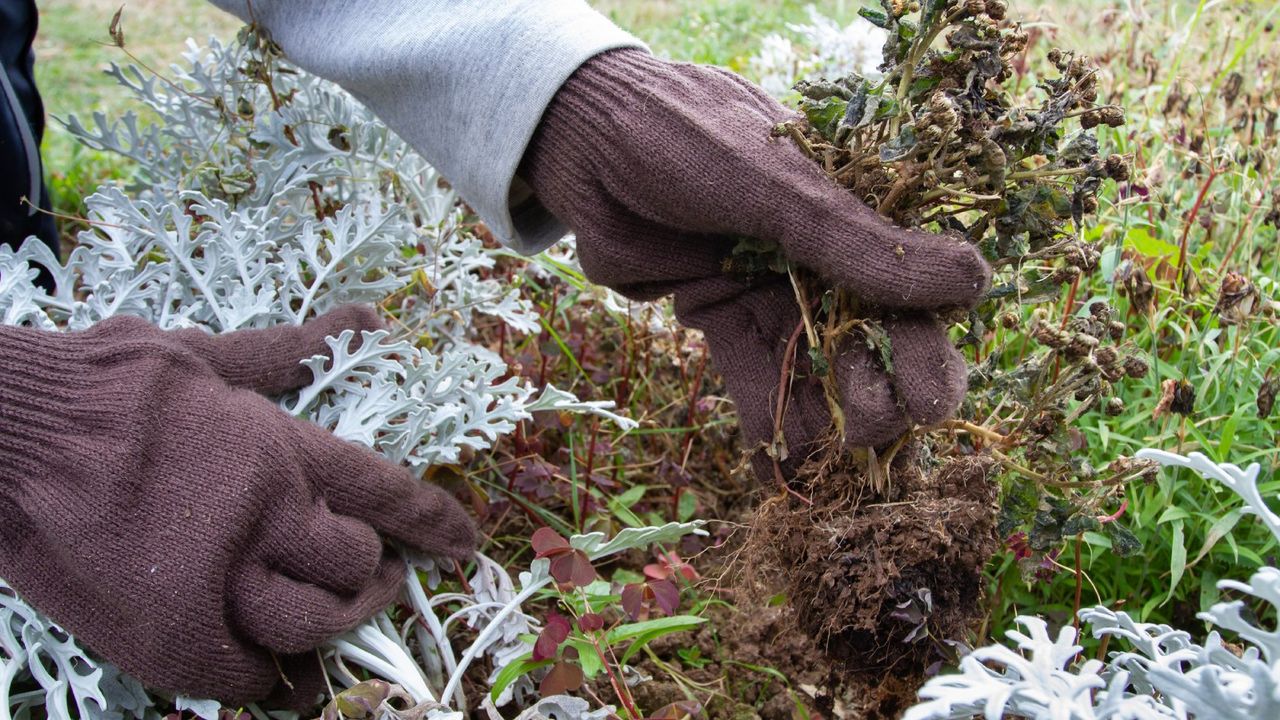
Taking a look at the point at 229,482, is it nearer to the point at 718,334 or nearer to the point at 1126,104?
the point at 718,334

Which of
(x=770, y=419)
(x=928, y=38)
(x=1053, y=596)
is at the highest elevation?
(x=928, y=38)

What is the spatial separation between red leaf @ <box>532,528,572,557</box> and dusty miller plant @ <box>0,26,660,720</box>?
0.05m

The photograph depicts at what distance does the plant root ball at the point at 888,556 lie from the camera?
1449mm

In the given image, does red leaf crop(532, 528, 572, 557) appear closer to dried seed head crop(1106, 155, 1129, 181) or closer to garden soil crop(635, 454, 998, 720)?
garden soil crop(635, 454, 998, 720)

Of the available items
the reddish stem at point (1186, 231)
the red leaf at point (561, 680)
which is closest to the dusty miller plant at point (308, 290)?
the red leaf at point (561, 680)

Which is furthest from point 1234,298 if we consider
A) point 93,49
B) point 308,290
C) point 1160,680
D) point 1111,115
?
point 93,49

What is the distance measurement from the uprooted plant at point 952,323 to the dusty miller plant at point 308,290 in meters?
0.30

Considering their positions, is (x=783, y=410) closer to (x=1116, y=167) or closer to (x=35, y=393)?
(x=1116, y=167)

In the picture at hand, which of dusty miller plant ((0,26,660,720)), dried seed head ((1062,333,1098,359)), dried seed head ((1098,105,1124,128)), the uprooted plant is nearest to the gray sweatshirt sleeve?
dusty miller plant ((0,26,660,720))

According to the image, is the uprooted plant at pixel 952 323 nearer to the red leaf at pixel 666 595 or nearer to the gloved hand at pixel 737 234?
the gloved hand at pixel 737 234

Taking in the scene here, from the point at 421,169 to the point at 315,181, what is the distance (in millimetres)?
275

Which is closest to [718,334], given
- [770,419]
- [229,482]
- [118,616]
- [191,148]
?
[770,419]

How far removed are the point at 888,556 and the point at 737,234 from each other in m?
0.58

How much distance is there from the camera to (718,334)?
1.69 meters
